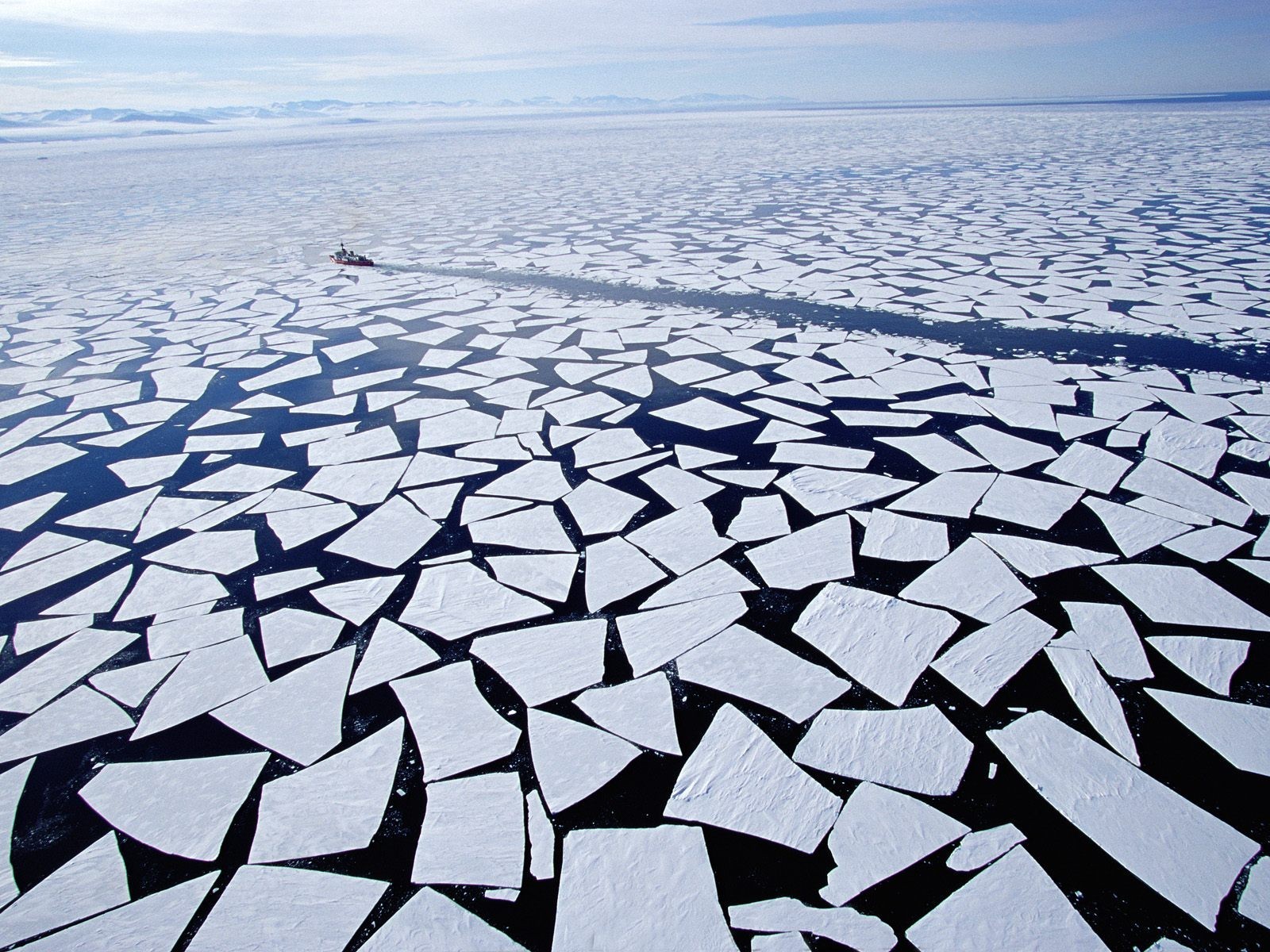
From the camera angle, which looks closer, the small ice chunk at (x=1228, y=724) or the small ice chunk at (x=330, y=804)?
the small ice chunk at (x=330, y=804)

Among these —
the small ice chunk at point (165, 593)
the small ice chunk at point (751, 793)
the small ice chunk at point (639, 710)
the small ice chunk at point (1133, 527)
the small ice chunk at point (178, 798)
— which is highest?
the small ice chunk at point (1133, 527)

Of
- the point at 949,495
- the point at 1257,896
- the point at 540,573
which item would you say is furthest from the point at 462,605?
the point at 1257,896

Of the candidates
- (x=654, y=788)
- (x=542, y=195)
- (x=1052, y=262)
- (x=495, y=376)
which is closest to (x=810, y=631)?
(x=654, y=788)

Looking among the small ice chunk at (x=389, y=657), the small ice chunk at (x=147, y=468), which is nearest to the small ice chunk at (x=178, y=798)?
the small ice chunk at (x=389, y=657)

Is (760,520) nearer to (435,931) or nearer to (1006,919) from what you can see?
(1006,919)

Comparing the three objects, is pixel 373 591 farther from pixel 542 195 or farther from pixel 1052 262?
pixel 542 195

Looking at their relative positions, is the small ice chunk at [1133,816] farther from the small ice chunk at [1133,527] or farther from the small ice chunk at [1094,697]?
the small ice chunk at [1133,527]
